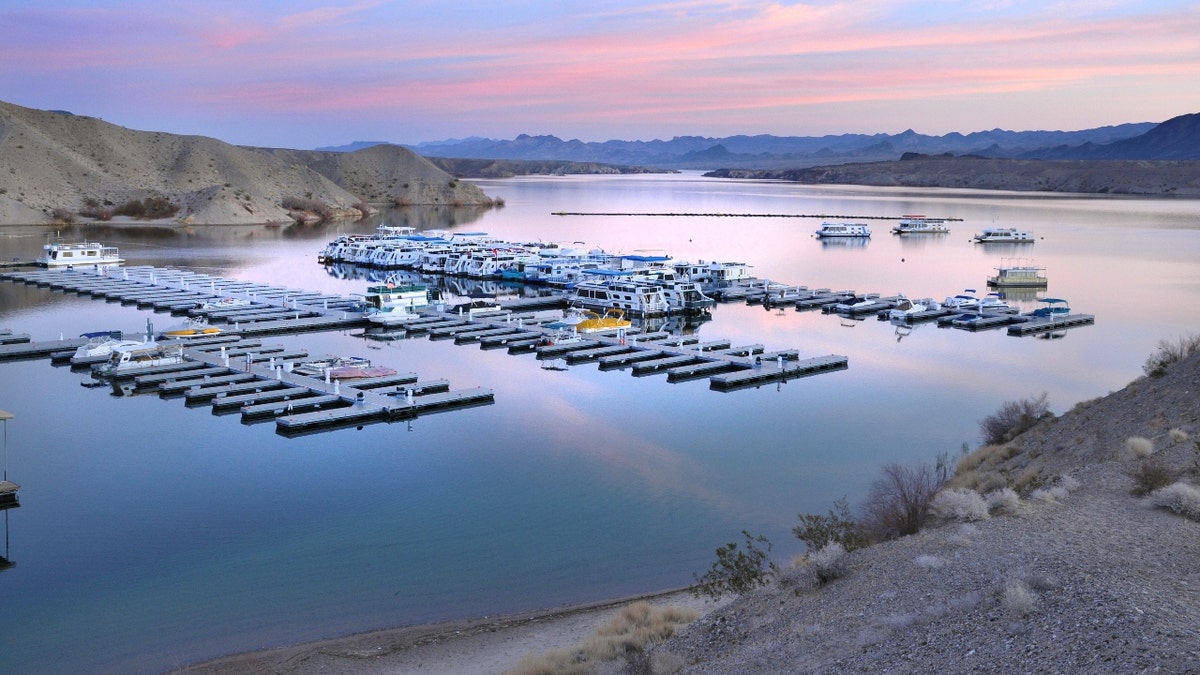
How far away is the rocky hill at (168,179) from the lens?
9381 centimetres

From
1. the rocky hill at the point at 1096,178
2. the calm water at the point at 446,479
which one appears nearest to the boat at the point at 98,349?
the calm water at the point at 446,479

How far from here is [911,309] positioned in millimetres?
41375

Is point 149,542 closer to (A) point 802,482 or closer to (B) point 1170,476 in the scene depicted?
(A) point 802,482

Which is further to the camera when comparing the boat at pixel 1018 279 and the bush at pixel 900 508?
the boat at pixel 1018 279

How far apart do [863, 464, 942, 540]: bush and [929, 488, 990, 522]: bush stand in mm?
796

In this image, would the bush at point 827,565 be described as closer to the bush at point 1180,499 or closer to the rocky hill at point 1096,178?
the bush at point 1180,499

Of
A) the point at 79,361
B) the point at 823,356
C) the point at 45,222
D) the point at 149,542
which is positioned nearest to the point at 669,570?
the point at 149,542

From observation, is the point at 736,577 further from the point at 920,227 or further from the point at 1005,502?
the point at 920,227

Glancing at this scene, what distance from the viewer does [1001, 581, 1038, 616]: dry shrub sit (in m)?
8.71

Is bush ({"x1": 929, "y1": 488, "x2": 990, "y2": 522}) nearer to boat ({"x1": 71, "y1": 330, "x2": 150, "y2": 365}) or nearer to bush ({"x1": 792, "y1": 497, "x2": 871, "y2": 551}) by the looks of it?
bush ({"x1": 792, "y1": 497, "x2": 871, "y2": 551})

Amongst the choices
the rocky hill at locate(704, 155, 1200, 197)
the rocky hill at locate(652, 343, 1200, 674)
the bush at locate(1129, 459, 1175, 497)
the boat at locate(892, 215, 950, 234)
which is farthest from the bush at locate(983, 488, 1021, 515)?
the rocky hill at locate(704, 155, 1200, 197)

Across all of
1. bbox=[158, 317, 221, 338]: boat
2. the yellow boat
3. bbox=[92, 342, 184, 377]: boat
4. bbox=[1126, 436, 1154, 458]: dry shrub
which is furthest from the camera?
the yellow boat

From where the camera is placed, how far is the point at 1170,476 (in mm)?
12734

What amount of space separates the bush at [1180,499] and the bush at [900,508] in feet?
8.64
